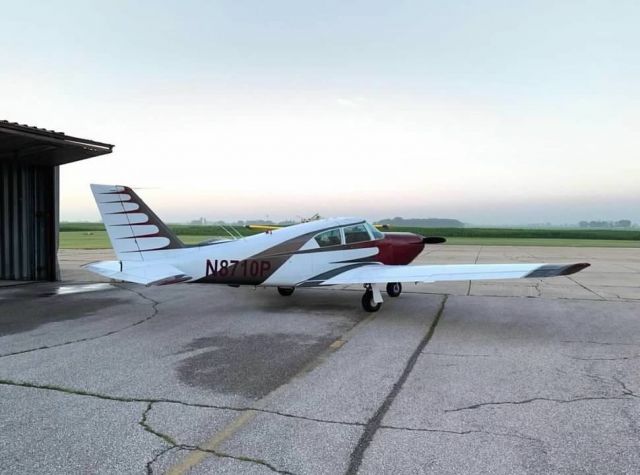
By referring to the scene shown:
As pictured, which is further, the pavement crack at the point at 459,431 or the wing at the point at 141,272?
the wing at the point at 141,272

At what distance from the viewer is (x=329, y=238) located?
10.9 m

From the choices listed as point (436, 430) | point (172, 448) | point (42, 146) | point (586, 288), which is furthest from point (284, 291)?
point (586, 288)

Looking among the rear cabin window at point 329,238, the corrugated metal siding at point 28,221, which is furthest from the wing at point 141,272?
the corrugated metal siding at point 28,221

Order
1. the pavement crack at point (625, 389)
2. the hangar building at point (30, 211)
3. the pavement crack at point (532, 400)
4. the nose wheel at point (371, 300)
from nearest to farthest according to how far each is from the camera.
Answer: the pavement crack at point (532, 400)
the pavement crack at point (625, 389)
the nose wheel at point (371, 300)
the hangar building at point (30, 211)

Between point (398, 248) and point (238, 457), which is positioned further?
point (398, 248)

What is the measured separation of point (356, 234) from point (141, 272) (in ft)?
16.3

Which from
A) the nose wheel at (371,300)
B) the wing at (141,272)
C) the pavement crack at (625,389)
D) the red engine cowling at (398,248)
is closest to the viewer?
the pavement crack at (625,389)

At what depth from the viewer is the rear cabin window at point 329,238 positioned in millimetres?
10789

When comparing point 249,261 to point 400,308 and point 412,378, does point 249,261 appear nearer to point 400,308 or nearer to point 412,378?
point 400,308

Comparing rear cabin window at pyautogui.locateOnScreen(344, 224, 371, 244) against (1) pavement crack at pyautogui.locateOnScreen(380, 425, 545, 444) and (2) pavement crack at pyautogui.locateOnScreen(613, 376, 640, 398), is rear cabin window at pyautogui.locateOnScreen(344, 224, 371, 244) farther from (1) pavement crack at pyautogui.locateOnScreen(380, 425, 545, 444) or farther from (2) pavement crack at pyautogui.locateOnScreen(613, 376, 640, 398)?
(1) pavement crack at pyautogui.locateOnScreen(380, 425, 545, 444)

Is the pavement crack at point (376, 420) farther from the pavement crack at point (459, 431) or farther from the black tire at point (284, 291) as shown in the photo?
the black tire at point (284, 291)

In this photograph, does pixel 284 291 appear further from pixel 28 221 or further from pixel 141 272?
pixel 28 221

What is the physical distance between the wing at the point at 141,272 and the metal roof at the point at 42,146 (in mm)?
4641

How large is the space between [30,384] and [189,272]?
4313 millimetres
